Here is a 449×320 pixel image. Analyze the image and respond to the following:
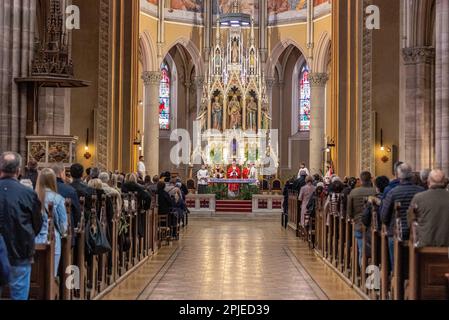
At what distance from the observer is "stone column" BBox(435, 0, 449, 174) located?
62.5 feet

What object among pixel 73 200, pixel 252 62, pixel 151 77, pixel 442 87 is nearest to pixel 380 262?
pixel 73 200

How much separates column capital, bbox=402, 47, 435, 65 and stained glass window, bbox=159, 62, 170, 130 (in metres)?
23.9

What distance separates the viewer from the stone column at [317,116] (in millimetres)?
43719

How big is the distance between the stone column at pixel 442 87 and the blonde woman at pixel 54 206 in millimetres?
11620

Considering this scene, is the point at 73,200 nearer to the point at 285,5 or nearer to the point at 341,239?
the point at 341,239

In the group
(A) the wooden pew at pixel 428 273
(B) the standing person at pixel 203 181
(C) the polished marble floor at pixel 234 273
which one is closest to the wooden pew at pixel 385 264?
(C) the polished marble floor at pixel 234 273

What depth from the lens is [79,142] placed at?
26.2m

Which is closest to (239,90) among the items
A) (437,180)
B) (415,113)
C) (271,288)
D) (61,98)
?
(415,113)

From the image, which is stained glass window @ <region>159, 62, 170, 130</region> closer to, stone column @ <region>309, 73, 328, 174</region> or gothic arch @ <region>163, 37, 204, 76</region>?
gothic arch @ <region>163, 37, 204, 76</region>

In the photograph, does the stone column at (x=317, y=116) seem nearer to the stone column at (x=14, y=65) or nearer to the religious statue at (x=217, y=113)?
the religious statue at (x=217, y=113)

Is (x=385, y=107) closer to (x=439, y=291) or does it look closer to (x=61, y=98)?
(x=61, y=98)

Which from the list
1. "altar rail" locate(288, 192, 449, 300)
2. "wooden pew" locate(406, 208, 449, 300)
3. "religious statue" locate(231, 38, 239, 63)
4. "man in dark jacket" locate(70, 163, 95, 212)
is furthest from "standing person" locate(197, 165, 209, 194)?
"wooden pew" locate(406, 208, 449, 300)

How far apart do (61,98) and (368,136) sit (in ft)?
38.8

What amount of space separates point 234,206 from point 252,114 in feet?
28.8
